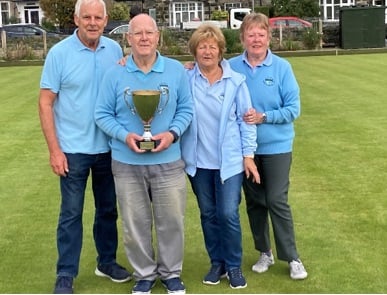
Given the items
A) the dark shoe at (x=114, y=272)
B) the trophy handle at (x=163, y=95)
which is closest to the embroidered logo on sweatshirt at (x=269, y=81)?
the trophy handle at (x=163, y=95)

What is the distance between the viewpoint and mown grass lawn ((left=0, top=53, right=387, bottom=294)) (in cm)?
513

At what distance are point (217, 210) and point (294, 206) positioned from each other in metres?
2.42

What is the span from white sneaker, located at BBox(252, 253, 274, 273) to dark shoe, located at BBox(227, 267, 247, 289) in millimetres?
325

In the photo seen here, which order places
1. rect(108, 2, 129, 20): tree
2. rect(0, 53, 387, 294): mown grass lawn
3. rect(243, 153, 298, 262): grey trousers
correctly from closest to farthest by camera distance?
rect(243, 153, 298, 262): grey trousers < rect(0, 53, 387, 294): mown grass lawn < rect(108, 2, 129, 20): tree

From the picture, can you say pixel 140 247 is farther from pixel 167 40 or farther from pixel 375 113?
pixel 167 40

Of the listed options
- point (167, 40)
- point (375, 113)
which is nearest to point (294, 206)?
point (375, 113)

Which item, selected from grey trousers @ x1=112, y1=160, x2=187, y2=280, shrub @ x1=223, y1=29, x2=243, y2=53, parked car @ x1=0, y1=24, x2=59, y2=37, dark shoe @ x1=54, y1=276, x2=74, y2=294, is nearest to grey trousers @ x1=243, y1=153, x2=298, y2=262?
grey trousers @ x1=112, y1=160, x2=187, y2=280

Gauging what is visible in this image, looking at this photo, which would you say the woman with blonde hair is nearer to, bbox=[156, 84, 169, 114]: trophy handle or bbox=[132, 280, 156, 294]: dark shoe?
bbox=[156, 84, 169, 114]: trophy handle

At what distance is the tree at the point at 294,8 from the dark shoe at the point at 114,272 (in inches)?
1779

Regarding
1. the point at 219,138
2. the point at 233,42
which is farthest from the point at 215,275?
the point at 233,42

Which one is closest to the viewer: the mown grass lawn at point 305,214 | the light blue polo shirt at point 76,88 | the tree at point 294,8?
the light blue polo shirt at point 76,88

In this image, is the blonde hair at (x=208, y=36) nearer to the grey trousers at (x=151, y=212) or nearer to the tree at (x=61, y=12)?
the grey trousers at (x=151, y=212)

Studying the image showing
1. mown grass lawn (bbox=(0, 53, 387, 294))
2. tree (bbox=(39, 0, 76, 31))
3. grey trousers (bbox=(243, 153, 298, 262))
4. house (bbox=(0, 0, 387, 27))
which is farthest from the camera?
house (bbox=(0, 0, 387, 27))

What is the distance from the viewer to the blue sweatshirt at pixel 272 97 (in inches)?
193
